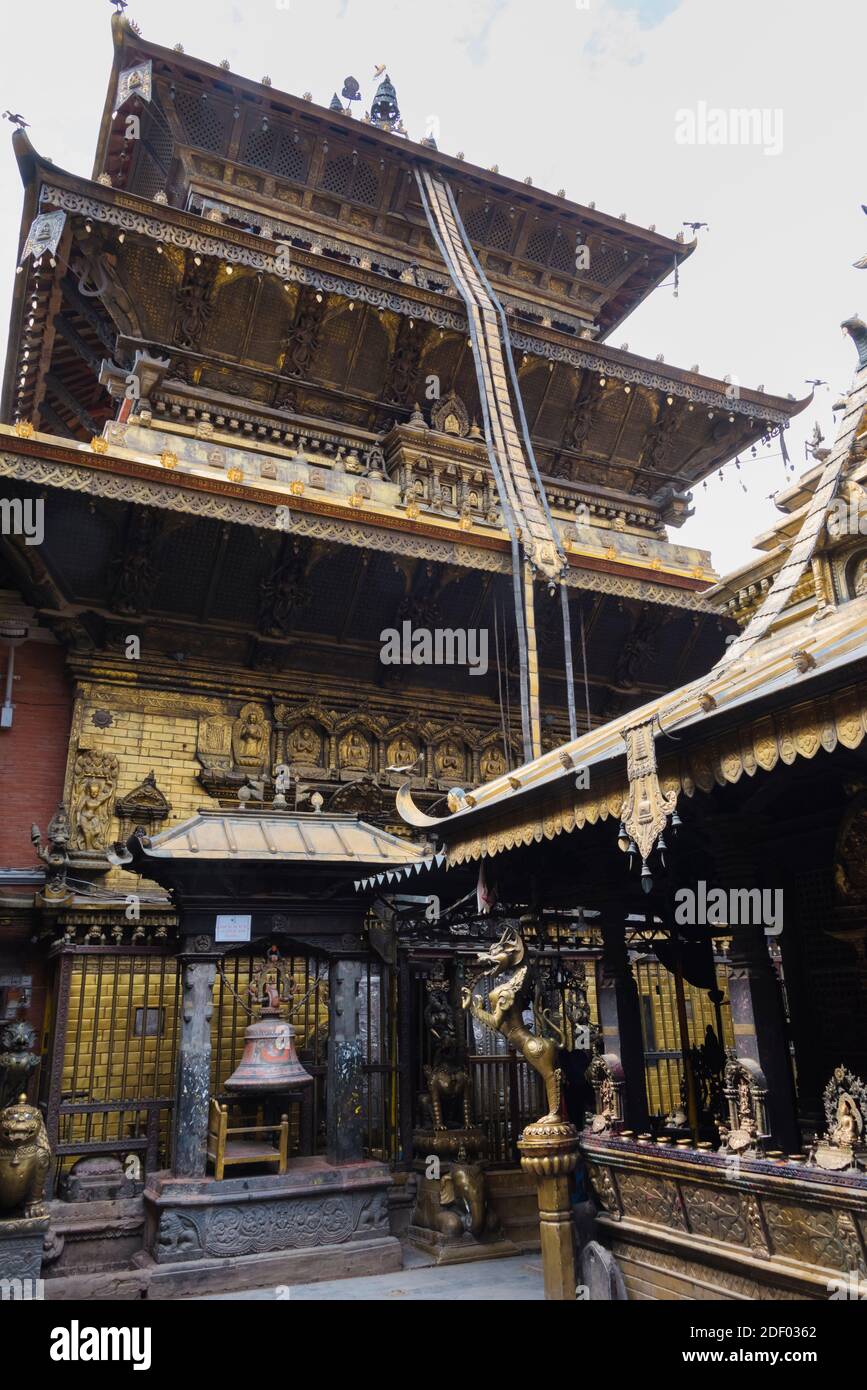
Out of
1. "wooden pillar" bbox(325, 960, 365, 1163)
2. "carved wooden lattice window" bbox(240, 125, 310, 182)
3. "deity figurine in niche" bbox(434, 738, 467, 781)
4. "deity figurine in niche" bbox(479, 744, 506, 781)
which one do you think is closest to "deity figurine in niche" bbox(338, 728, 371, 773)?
"deity figurine in niche" bbox(434, 738, 467, 781)

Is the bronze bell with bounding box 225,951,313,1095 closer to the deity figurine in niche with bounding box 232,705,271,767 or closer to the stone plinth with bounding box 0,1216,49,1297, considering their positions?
the stone plinth with bounding box 0,1216,49,1297

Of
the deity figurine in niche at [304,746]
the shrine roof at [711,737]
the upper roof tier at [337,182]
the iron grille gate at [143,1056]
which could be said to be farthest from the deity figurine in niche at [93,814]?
the upper roof tier at [337,182]

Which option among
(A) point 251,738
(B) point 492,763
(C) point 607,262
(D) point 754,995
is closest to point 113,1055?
(A) point 251,738

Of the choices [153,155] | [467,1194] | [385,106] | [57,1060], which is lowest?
[467,1194]

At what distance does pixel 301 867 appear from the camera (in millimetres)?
9516

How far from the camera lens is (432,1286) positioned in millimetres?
8062

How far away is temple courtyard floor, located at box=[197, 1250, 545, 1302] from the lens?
7684 millimetres

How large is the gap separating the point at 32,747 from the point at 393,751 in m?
5.40

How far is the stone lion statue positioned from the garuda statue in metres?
4.03

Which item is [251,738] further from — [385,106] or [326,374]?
[385,106]

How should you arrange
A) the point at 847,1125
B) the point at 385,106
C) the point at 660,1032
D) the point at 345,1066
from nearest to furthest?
the point at 847,1125, the point at 345,1066, the point at 660,1032, the point at 385,106

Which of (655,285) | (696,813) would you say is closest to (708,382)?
(655,285)

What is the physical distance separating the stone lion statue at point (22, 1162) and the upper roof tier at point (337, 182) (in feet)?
57.5

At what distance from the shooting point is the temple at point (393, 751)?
21.0ft
